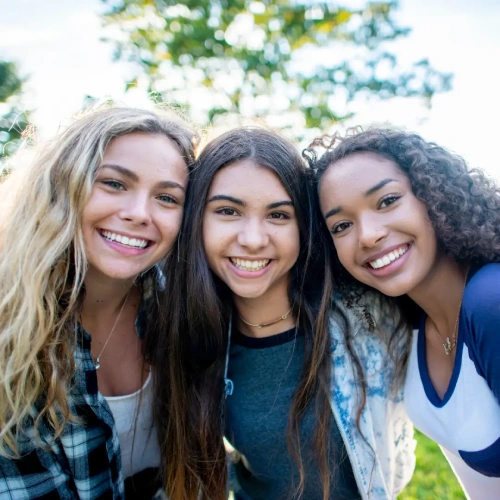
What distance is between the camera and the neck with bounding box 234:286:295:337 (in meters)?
2.49

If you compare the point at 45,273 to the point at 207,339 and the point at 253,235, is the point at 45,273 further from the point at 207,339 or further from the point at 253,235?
the point at 253,235

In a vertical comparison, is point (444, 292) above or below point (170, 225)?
below

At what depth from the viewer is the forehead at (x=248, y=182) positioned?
2227mm

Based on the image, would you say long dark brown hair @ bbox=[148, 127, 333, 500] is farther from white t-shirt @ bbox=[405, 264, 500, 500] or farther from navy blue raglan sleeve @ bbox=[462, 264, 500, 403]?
navy blue raglan sleeve @ bbox=[462, 264, 500, 403]

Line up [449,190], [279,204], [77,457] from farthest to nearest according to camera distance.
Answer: [279,204], [77,457], [449,190]

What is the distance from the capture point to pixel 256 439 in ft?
7.64

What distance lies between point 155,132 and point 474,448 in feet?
6.80

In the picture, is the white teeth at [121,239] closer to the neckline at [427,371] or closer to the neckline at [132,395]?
the neckline at [132,395]

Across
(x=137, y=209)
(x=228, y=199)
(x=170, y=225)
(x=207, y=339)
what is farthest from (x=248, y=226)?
(x=207, y=339)

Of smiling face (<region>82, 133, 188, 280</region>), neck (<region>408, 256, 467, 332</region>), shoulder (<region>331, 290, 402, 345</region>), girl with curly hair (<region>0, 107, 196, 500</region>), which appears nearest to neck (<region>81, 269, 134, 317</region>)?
girl with curly hair (<region>0, 107, 196, 500</region>)

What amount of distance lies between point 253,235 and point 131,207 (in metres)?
0.60

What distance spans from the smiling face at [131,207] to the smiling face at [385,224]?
855 mm

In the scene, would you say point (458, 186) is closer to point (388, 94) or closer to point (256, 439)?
point (256, 439)

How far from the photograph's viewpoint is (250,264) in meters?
2.26
